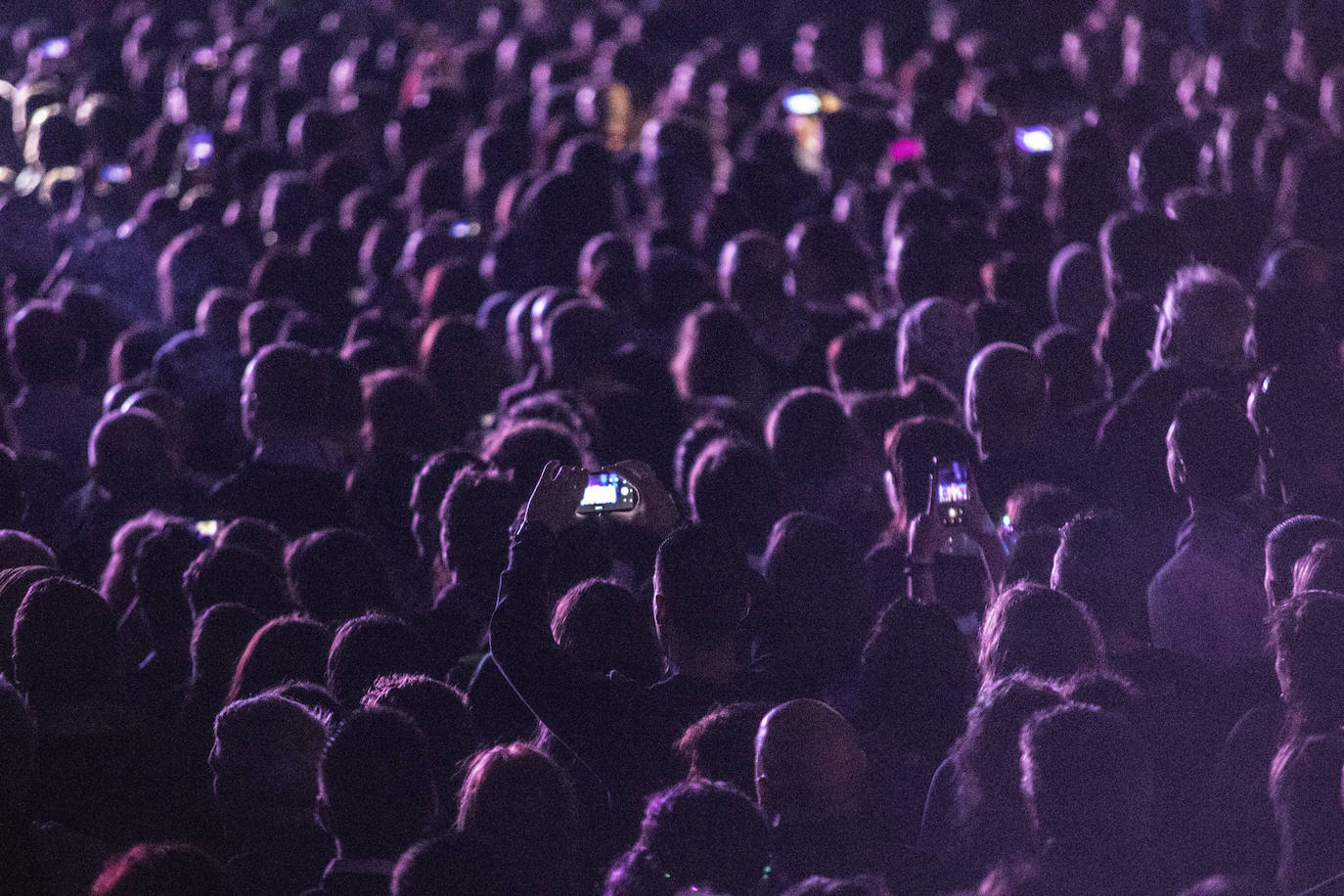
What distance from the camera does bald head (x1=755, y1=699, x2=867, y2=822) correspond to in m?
3.30

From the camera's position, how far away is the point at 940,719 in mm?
3676

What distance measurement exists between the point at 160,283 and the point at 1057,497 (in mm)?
5485

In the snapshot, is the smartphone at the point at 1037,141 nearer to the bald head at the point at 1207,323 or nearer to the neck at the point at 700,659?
the bald head at the point at 1207,323

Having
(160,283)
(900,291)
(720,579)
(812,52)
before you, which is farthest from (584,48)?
(720,579)

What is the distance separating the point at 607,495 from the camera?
3914 mm

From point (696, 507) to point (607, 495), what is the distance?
103 centimetres

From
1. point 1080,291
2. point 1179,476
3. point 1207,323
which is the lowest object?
point 1080,291

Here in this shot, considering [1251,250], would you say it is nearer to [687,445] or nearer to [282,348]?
[687,445]

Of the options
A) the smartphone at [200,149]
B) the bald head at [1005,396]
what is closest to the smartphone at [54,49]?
the smartphone at [200,149]

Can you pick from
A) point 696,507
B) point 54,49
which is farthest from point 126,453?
point 54,49

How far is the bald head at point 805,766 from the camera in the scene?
3.30m

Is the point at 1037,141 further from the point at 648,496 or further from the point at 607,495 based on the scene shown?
the point at 607,495

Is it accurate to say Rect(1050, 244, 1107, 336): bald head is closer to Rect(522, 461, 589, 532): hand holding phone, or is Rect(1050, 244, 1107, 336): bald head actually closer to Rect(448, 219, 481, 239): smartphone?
Rect(448, 219, 481, 239): smartphone

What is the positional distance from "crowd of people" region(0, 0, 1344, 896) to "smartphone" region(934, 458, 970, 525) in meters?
Result: 0.02
